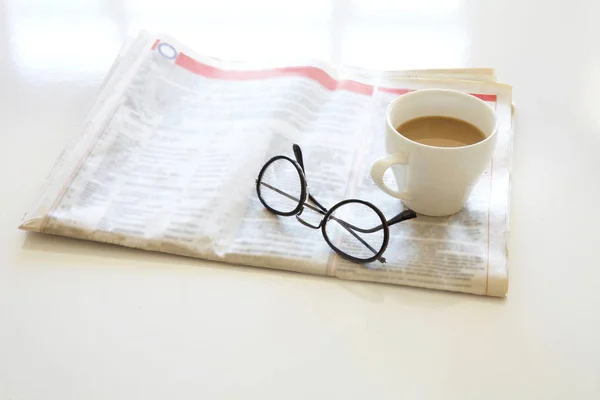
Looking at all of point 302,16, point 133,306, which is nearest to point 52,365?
point 133,306

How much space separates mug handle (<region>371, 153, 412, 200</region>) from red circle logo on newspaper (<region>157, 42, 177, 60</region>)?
12.9 inches

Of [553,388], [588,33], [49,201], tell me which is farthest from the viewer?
[588,33]

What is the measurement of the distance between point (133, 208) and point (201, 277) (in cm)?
10

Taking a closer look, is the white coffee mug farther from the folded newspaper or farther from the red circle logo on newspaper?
the red circle logo on newspaper

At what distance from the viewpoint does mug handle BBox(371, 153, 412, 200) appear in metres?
0.51

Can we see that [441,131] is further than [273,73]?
No

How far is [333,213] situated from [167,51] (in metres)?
0.32

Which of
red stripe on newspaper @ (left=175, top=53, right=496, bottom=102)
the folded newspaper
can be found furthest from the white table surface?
red stripe on newspaper @ (left=175, top=53, right=496, bottom=102)

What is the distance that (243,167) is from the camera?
0.60 m

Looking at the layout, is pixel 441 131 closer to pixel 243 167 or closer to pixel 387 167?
pixel 387 167

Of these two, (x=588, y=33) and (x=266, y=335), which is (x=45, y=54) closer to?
(x=266, y=335)

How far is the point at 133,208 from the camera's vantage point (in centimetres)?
56

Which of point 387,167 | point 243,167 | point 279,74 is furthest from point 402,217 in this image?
point 279,74

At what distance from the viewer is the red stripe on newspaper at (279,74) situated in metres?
0.69
